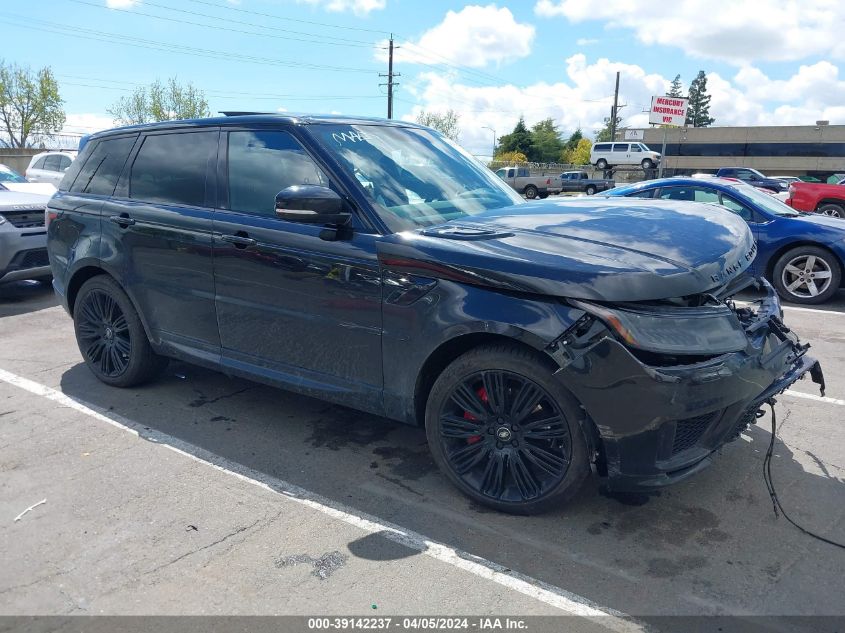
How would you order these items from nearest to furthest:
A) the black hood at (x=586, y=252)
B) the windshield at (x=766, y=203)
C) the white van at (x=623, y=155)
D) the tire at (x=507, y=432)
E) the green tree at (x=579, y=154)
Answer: the black hood at (x=586, y=252) → the tire at (x=507, y=432) → the windshield at (x=766, y=203) → the white van at (x=623, y=155) → the green tree at (x=579, y=154)

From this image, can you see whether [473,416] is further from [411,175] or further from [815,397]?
[815,397]

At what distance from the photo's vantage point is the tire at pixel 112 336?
4.79m

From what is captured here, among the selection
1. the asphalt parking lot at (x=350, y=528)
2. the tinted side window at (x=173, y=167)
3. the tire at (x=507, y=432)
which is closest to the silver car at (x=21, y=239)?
the asphalt parking lot at (x=350, y=528)

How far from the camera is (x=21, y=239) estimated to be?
793 cm

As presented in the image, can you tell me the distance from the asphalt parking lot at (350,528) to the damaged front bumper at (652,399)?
402 millimetres

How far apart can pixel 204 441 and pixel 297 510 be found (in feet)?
3.67

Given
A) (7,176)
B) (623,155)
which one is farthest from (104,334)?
(623,155)

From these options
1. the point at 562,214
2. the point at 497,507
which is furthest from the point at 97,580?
the point at 562,214

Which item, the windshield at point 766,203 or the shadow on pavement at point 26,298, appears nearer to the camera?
the shadow on pavement at point 26,298

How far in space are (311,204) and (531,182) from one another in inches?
1443

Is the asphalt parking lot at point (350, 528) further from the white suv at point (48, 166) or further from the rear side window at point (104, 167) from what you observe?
the white suv at point (48, 166)

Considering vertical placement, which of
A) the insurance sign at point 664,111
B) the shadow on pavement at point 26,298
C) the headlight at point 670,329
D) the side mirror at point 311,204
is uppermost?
the insurance sign at point 664,111

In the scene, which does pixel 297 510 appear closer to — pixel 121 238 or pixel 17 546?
pixel 17 546

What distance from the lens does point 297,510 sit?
3344 mm
